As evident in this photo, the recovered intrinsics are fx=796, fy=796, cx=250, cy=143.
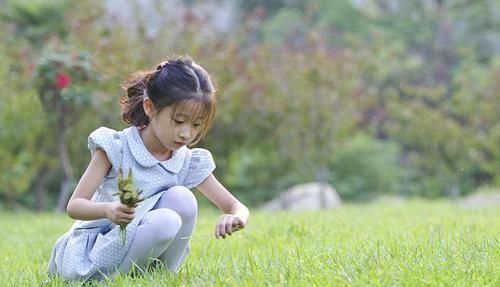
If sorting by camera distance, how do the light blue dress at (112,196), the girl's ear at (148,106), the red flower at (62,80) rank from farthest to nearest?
the red flower at (62,80), the girl's ear at (148,106), the light blue dress at (112,196)

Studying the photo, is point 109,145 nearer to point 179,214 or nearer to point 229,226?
point 179,214

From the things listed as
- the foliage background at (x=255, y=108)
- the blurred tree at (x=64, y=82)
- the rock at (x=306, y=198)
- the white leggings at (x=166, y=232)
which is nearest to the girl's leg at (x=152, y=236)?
the white leggings at (x=166, y=232)

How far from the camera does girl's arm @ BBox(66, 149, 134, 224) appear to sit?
95.3 inches

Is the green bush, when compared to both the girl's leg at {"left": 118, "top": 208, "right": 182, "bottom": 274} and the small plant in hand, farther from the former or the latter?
the small plant in hand

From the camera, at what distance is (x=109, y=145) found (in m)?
2.87

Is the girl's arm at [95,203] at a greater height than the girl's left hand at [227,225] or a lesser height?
greater

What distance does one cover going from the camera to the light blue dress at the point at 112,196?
278 centimetres

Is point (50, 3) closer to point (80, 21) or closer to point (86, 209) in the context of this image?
point (80, 21)

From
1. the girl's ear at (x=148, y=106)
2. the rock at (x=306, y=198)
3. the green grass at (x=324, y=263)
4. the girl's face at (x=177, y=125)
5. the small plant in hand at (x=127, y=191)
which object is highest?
the girl's ear at (x=148, y=106)

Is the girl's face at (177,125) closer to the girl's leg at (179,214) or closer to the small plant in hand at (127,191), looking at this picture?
the girl's leg at (179,214)

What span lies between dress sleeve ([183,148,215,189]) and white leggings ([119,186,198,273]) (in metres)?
0.23

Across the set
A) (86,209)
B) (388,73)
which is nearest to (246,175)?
(388,73)

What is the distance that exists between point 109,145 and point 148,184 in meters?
0.20

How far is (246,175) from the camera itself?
15.6 m
